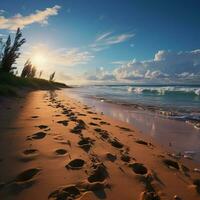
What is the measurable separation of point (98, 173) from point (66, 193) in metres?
0.58

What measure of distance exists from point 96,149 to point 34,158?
3.32 ft

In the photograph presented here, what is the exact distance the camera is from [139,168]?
3.21m

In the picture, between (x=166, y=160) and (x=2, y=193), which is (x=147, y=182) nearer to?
(x=166, y=160)

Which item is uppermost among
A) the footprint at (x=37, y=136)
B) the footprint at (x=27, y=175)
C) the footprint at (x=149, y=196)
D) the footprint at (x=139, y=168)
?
the footprint at (x=139, y=168)

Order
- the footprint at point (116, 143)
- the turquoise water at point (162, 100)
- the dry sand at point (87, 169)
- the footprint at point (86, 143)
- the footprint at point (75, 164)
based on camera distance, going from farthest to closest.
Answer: the turquoise water at point (162, 100) → the footprint at point (116, 143) → the footprint at point (86, 143) → the footprint at point (75, 164) → the dry sand at point (87, 169)

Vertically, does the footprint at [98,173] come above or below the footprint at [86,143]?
below

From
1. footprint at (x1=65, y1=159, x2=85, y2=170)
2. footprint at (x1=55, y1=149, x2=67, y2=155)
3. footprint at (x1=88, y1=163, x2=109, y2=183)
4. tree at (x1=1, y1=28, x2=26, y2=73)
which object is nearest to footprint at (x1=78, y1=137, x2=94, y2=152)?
footprint at (x1=55, y1=149, x2=67, y2=155)

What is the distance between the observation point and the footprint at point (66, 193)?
2296mm

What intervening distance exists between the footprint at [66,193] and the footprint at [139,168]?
97 cm

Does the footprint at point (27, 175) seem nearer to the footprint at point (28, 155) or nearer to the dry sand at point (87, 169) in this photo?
the dry sand at point (87, 169)

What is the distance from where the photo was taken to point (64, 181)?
261cm

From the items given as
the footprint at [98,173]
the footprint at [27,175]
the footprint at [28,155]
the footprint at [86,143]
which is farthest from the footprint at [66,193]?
the footprint at [86,143]

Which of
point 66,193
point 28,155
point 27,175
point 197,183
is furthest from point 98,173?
point 197,183

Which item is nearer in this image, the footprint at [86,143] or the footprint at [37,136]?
the footprint at [86,143]
